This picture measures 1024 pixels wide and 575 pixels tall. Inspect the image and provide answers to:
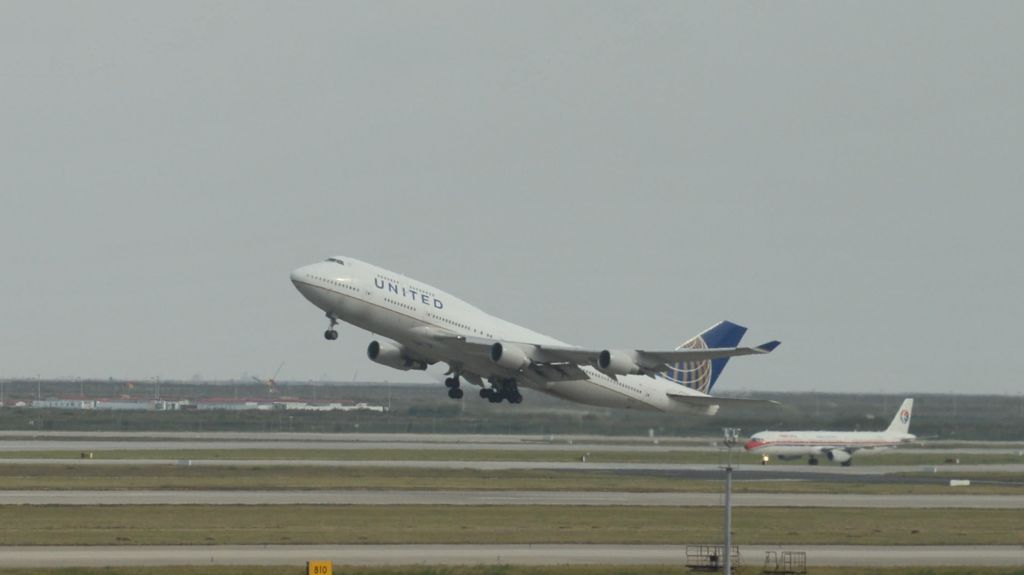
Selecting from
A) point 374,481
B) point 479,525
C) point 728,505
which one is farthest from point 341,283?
point 728,505

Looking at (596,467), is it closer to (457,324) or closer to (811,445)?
(811,445)

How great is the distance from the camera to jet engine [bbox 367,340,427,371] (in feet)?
226

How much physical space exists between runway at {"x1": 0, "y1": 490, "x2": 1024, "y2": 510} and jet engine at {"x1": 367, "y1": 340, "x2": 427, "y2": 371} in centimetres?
776

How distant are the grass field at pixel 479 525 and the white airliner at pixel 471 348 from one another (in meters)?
9.26

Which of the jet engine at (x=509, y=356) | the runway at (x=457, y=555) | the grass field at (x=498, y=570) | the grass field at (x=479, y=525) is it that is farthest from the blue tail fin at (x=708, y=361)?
the grass field at (x=498, y=570)

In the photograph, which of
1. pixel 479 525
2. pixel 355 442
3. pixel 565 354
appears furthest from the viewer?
pixel 355 442

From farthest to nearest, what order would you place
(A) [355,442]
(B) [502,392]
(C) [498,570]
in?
(A) [355,442] → (B) [502,392] → (C) [498,570]

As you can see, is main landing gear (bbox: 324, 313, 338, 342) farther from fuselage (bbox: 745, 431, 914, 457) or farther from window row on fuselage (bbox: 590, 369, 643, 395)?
fuselage (bbox: 745, 431, 914, 457)

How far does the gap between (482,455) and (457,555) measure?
153 ft

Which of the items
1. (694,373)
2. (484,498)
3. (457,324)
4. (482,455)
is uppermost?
(457,324)

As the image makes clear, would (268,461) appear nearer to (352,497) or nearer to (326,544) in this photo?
(352,497)

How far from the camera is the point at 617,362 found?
65125 millimetres

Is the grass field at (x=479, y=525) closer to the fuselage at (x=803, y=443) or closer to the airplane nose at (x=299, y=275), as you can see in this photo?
the airplane nose at (x=299, y=275)

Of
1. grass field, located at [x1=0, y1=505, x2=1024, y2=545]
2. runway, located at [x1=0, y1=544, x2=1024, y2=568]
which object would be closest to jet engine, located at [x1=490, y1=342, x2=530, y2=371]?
grass field, located at [x1=0, y1=505, x2=1024, y2=545]
